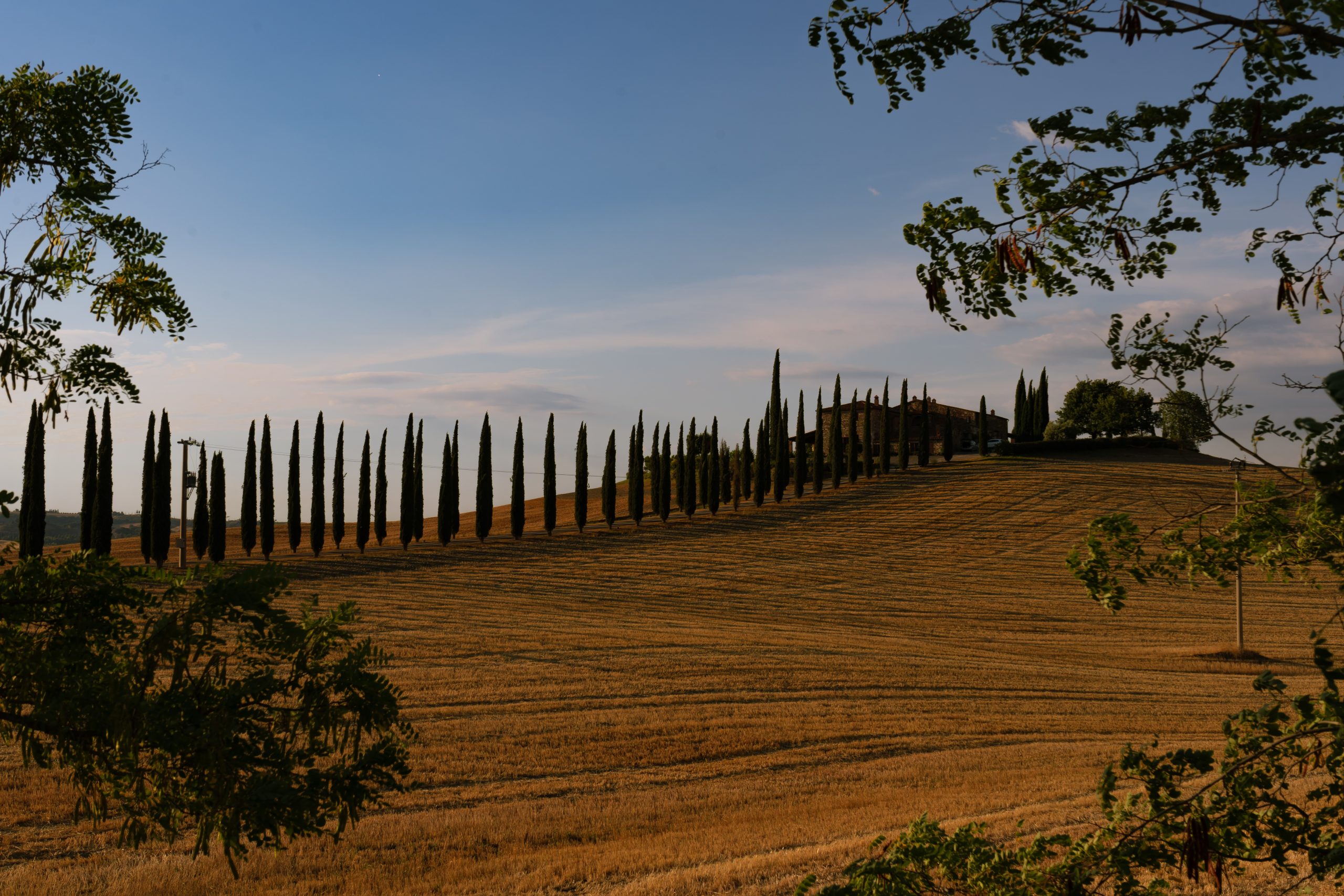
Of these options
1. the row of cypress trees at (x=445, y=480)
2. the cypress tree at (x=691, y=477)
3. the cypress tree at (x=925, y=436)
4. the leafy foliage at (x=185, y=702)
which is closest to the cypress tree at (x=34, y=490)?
the row of cypress trees at (x=445, y=480)

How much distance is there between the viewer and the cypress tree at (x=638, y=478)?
219 ft

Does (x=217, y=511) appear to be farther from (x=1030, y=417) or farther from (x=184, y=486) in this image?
(x=1030, y=417)

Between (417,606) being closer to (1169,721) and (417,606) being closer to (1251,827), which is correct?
(1169,721)

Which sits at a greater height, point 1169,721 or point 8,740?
point 8,740

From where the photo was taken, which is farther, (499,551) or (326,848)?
(499,551)

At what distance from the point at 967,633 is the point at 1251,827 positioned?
3615 cm

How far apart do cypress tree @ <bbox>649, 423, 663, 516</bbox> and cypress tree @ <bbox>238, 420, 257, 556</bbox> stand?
90.8ft

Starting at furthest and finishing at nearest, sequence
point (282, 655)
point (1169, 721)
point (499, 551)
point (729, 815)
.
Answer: point (499, 551), point (1169, 721), point (729, 815), point (282, 655)

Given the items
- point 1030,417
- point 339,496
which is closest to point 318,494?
point 339,496

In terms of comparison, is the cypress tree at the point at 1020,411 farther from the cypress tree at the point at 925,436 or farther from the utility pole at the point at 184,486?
the utility pole at the point at 184,486

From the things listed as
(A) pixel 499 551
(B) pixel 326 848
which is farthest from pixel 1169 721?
(A) pixel 499 551

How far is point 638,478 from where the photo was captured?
220 ft

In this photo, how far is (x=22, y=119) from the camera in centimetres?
768

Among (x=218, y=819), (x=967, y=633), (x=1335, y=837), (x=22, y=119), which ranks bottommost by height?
(x=967, y=633)
